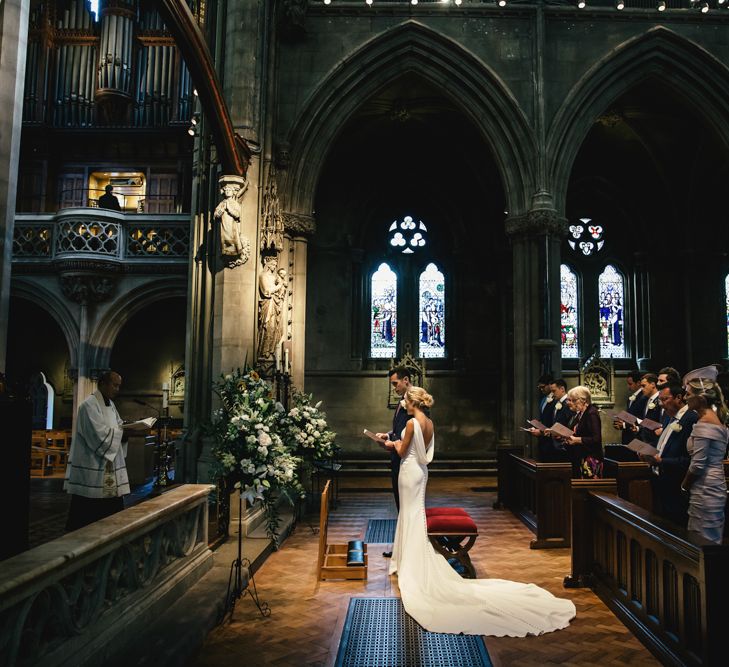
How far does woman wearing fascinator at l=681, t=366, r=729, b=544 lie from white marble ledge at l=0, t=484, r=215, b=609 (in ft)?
11.0

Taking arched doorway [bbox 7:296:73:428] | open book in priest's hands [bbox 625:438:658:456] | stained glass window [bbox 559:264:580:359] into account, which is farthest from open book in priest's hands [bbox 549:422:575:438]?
arched doorway [bbox 7:296:73:428]

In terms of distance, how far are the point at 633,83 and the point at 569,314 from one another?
17.8 ft

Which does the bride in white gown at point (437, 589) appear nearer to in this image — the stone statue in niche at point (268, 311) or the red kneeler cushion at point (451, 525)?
the red kneeler cushion at point (451, 525)

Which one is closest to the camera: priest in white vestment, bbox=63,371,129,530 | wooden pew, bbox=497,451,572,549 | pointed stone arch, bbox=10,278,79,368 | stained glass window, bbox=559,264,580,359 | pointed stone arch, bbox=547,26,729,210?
priest in white vestment, bbox=63,371,129,530

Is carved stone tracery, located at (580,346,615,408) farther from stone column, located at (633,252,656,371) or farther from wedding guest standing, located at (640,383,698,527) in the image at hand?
wedding guest standing, located at (640,383,698,527)

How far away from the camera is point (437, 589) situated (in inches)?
197

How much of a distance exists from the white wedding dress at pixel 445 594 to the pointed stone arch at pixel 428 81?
20.4 ft

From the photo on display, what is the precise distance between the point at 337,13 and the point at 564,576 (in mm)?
9090

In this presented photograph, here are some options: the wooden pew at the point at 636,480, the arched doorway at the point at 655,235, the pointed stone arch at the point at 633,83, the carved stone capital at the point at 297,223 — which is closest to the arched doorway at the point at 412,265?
the arched doorway at the point at 655,235

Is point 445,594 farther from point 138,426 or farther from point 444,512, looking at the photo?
point 138,426

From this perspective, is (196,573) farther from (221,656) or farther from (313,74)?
(313,74)

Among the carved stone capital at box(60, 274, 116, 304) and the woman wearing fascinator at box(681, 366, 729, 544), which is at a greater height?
the carved stone capital at box(60, 274, 116, 304)

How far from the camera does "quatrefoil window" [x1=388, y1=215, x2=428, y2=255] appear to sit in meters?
14.9

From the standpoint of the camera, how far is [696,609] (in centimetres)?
368
